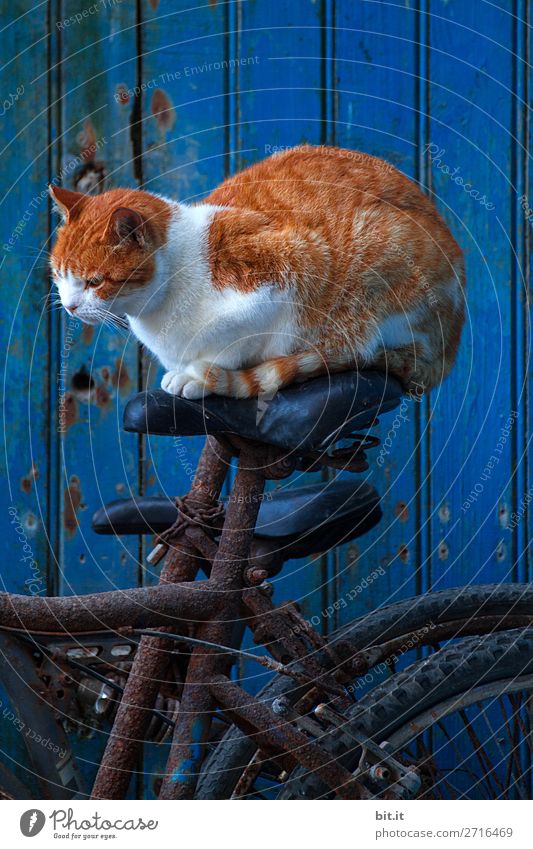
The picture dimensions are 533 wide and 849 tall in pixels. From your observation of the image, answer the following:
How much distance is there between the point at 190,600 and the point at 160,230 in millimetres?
389

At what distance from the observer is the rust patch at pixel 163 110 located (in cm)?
139

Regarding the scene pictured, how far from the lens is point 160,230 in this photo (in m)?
0.91

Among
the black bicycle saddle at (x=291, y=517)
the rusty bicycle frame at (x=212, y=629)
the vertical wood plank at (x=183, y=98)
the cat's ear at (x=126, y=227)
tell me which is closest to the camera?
the cat's ear at (x=126, y=227)

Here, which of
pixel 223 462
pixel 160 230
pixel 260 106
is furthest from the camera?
pixel 260 106

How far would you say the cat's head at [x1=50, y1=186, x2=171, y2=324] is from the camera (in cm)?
88

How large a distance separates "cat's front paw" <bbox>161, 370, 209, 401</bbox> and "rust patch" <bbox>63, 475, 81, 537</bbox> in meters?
0.56

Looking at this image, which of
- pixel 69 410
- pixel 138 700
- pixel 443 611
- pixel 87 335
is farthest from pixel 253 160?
pixel 138 700

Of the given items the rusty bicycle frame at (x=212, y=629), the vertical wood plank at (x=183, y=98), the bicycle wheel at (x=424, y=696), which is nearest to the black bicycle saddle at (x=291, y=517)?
the rusty bicycle frame at (x=212, y=629)

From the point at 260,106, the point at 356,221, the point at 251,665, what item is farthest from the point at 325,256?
the point at 251,665

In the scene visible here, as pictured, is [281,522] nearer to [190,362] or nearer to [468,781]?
[190,362]

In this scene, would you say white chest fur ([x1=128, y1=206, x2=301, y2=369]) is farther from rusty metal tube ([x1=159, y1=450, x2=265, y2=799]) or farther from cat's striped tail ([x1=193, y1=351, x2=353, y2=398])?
rusty metal tube ([x1=159, y1=450, x2=265, y2=799])

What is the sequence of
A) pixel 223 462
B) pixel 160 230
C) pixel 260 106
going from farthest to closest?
pixel 260 106, pixel 223 462, pixel 160 230

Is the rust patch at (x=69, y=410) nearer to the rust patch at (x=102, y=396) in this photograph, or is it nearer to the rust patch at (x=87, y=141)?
the rust patch at (x=102, y=396)

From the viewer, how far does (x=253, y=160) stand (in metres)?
1.41
